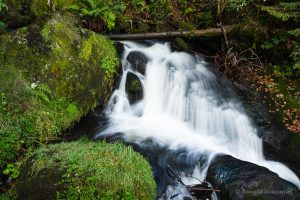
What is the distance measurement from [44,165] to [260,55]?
20.4 ft

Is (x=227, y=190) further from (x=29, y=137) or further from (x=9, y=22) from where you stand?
(x=9, y=22)

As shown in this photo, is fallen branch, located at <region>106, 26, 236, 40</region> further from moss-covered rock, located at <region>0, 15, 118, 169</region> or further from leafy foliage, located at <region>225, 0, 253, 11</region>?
moss-covered rock, located at <region>0, 15, 118, 169</region>

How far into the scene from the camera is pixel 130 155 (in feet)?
16.4

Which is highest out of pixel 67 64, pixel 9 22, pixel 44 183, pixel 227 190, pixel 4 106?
pixel 9 22

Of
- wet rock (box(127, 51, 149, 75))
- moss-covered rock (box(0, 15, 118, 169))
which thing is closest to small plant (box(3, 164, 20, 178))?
moss-covered rock (box(0, 15, 118, 169))

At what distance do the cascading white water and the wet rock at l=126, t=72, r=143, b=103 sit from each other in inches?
4.1

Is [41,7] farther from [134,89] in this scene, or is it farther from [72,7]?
[134,89]

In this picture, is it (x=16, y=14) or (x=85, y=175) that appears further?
(x=16, y=14)

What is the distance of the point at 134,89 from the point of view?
754cm

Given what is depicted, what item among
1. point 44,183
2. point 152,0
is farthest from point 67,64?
point 152,0

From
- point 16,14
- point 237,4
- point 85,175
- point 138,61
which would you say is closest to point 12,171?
point 85,175

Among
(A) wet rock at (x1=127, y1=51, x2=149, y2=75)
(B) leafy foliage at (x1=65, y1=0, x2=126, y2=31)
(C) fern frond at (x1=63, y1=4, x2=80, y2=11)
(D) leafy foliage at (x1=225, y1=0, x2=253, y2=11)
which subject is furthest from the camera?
(D) leafy foliage at (x1=225, y1=0, x2=253, y2=11)

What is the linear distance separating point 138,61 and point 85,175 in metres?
4.31

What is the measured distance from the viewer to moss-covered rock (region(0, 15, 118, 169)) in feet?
18.2
